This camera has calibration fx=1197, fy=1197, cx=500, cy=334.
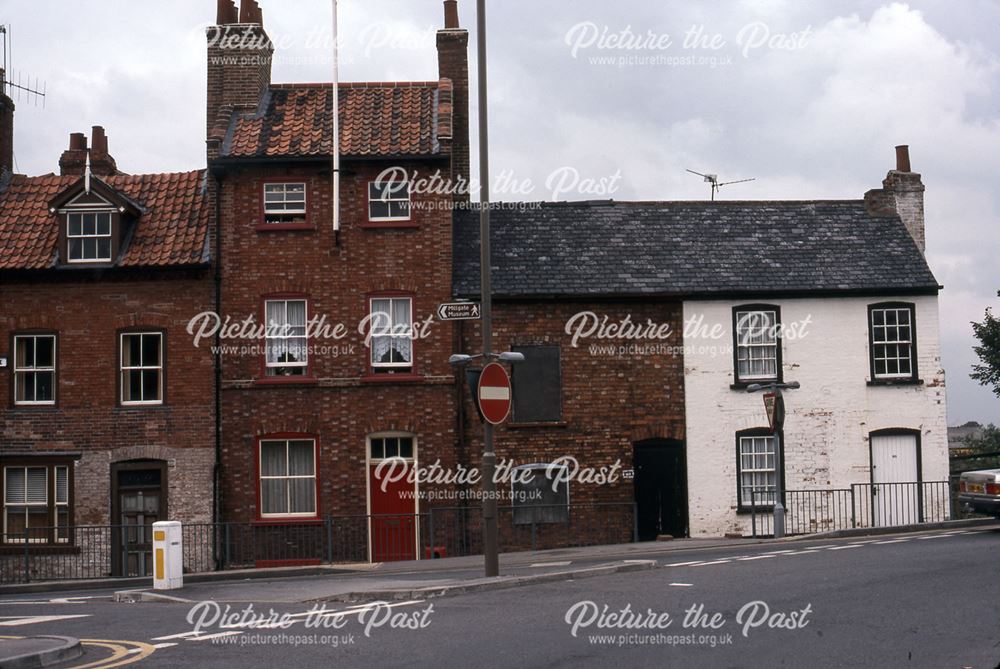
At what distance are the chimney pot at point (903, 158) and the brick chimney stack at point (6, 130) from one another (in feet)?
76.0

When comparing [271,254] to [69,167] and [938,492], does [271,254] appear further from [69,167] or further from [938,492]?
[938,492]

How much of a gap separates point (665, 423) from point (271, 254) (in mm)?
10175

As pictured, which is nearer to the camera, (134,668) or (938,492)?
(134,668)

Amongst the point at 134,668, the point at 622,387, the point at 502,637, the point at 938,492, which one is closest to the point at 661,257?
the point at 622,387

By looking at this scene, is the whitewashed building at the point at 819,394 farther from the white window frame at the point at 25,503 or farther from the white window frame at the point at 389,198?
the white window frame at the point at 25,503

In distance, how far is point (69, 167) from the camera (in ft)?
109

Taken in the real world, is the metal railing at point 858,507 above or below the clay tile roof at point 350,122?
below

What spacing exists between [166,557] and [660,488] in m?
12.7

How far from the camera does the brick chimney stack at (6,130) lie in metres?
30.9

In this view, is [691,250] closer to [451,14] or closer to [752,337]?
[752,337]

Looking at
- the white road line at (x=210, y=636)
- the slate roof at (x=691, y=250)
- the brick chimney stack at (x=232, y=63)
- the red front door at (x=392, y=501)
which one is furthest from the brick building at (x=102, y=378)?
the white road line at (x=210, y=636)

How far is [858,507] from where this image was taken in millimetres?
28453

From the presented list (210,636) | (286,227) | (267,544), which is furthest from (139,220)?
(210,636)

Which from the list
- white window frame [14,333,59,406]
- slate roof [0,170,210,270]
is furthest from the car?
white window frame [14,333,59,406]
